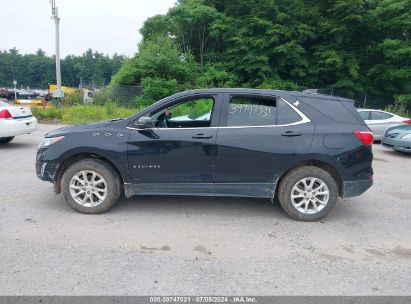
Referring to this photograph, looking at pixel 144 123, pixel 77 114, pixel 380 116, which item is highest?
pixel 144 123

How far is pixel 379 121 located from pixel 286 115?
949 centimetres

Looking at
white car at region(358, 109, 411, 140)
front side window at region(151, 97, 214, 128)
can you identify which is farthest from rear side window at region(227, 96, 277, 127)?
white car at region(358, 109, 411, 140)

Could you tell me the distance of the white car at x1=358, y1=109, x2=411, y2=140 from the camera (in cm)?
1222

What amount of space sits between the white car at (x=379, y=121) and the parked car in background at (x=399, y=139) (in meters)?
1.99

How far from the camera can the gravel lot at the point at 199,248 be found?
301cm

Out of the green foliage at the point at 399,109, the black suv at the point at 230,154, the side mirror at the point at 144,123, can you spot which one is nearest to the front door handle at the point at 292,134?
the black suv at the point at 230,154

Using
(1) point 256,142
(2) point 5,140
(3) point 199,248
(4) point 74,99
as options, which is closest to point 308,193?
(1) point 256,142

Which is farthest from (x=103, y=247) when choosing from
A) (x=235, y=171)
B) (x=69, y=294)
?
(x=235, y=171)

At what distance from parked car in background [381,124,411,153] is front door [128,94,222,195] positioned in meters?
7.40

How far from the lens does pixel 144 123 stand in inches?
176

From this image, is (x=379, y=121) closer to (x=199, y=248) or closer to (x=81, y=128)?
(x=199, y=248)

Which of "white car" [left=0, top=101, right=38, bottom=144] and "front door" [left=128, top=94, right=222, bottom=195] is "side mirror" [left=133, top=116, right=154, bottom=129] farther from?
"white car" [left=0, top=101, right=38, bottom=144]

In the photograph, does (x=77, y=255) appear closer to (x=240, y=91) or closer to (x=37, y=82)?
(x=240, y=91)

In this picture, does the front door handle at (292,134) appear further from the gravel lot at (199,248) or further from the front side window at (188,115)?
the gravel lot at (199,248)
